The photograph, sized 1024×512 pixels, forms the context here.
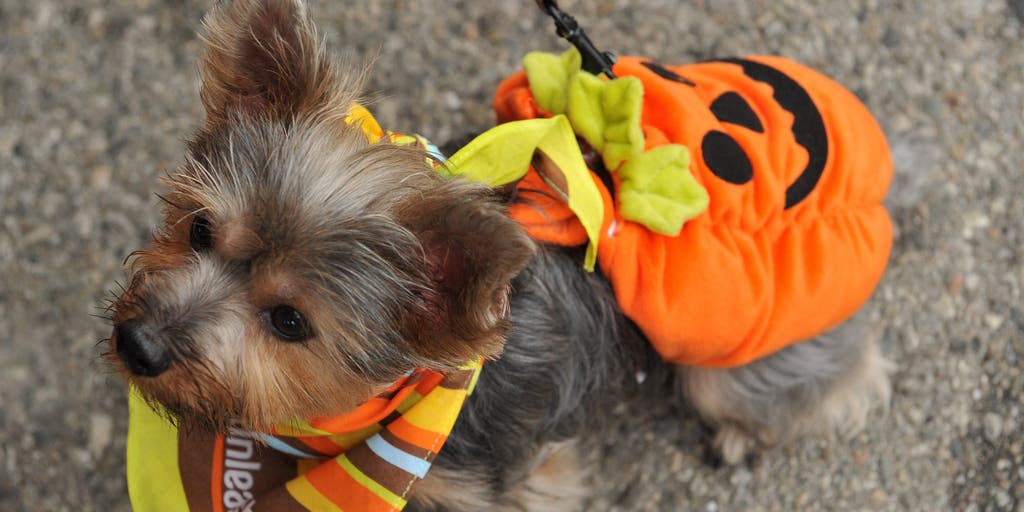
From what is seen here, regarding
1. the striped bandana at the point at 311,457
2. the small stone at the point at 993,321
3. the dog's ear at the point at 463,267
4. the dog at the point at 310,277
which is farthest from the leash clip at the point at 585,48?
the small stone at the point at 993,321

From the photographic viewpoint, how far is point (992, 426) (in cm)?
338

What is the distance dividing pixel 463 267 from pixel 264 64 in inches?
31.9

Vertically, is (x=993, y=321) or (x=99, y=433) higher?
(x=99, y=433)

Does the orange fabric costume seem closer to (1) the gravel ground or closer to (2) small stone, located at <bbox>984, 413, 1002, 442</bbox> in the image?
(1) the gravel ground

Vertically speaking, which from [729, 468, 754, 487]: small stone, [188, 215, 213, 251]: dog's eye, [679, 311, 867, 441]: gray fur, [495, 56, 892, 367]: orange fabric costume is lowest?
[729, 468, 754, 487]: small stone

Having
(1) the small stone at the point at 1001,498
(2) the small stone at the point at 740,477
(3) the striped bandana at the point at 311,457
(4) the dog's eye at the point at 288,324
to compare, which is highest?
(4) the dog's eye at the point at 288,324

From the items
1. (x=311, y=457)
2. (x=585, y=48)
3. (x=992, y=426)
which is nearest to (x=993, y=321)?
(x=992, y=426)

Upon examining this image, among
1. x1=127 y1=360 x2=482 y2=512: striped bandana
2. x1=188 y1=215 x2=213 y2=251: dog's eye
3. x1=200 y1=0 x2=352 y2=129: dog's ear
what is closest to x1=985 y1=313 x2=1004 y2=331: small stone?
x1=127 y1=360 x2=482 y2=512: striped bandana

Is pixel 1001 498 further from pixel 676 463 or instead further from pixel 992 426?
pixel 676 463

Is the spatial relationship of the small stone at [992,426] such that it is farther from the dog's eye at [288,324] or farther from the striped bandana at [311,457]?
the dog's eye at [288,324]

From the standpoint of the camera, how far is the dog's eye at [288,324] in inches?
77.0

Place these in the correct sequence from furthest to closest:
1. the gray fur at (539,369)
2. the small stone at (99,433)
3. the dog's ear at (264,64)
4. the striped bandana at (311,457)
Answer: the small stone at (99,433) → the gray fur at (539,369) → the striped bandana at (311,457) → the dog's ear at (264,64)

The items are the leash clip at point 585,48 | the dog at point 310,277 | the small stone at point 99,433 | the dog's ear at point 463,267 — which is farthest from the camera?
the small stone at point 99,433

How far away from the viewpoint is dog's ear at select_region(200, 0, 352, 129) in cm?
199
